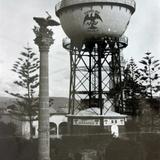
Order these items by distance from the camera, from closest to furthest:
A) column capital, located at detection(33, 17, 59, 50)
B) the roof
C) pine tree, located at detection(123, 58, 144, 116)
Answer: column capital, located at detection(33, 17, 59, 50) → the roof → pine tree, located at detection(123, 58, 144, 116)

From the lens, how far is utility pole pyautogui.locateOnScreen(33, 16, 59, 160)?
21188 millimetres

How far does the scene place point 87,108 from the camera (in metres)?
37.3

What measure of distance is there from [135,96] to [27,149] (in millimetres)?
17647

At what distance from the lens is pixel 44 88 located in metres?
21.3

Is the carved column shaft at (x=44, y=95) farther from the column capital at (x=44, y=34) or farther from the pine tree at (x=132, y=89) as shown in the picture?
the pine tree at (x=132, y=89)

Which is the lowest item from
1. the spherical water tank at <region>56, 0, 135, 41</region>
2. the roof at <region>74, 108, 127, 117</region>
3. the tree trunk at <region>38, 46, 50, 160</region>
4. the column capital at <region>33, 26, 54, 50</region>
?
the tree trunk at <region>38, 46, 50, 160</region>

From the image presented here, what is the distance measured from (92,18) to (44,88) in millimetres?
12786

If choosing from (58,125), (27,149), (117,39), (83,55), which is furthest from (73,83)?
(58,125)

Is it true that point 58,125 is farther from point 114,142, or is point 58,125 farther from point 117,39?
point 114,142

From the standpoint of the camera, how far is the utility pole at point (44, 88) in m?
21.2

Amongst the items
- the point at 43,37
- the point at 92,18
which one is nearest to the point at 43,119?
the point at 43,37

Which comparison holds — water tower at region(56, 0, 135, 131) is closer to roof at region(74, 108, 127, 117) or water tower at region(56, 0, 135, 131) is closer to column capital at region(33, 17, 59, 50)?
roof at region(74, 108, 127, 117)

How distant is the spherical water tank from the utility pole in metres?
11.6

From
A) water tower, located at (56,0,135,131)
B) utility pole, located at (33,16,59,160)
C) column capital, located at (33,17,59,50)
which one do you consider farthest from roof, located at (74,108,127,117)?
column capital, located at (33,17,59,50)
